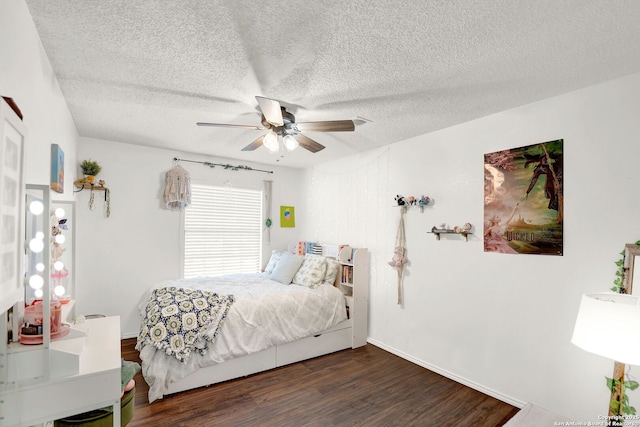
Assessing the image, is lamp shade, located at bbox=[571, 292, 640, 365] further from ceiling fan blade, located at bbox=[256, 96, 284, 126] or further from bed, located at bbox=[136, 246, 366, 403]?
bed, located at bbox=[136, 246, 366, 403]

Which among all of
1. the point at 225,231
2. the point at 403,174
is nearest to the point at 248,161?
the point at 225,231

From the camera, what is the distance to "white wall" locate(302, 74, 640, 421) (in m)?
2.10

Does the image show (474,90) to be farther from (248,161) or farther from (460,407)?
(248,161)

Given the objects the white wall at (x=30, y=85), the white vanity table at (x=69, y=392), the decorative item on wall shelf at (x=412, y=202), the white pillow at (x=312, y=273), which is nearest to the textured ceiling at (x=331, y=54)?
the white wall at (x=30, y=85)

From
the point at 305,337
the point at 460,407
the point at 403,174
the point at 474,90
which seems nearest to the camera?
the point at 474,90

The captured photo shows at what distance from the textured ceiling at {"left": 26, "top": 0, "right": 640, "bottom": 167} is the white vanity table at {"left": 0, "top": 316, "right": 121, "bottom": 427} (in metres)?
1.65

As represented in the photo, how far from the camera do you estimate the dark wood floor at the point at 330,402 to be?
2.35 meters

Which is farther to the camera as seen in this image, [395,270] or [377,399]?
[395,270]

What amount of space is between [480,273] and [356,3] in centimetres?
244

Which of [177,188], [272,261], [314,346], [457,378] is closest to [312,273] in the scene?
[314,346]

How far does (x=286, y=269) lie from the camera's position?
4059 millimetres

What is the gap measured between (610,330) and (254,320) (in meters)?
2.62

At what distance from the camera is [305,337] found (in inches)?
132

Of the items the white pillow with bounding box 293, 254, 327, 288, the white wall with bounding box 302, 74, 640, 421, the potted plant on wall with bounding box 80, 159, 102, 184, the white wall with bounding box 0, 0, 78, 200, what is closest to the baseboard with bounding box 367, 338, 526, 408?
the white wall with bounding box 302, 74, 640, 421
